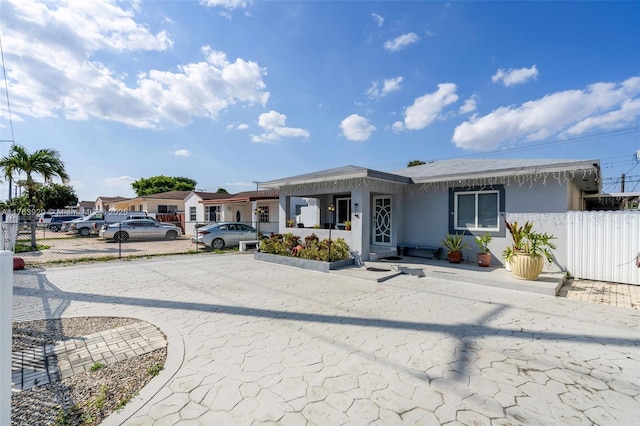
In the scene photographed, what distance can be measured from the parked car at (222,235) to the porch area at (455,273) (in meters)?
8.62

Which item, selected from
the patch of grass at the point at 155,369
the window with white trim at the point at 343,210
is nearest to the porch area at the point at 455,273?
the window with white trim at the point at 343,210

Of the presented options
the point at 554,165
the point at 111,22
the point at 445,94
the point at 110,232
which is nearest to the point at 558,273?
the point at 554,165

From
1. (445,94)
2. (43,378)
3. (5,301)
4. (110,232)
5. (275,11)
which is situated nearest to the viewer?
(5,301)

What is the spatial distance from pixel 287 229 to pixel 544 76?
12.0 meters

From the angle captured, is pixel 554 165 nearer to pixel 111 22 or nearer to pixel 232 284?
pixel 232 284

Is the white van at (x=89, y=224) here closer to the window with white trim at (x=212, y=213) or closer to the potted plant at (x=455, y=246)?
the window with white trim at (x=212, y=213)

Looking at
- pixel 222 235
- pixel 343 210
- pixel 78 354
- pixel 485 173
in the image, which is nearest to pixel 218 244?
pixel 222 235

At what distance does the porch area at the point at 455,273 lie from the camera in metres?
6.45

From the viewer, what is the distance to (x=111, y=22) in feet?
22.0

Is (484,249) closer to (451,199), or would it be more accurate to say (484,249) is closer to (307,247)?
(451,199)

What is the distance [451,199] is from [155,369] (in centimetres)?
948

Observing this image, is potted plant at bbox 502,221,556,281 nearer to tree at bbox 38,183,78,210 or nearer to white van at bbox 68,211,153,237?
white van at bbox 68,211,153,237

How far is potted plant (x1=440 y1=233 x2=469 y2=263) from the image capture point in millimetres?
9062

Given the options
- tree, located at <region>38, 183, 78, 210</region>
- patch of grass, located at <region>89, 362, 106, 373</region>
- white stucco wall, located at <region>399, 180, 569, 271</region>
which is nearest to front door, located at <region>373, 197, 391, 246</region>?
white stucco wall, located at <region>399, 180, 569, 271</region>
